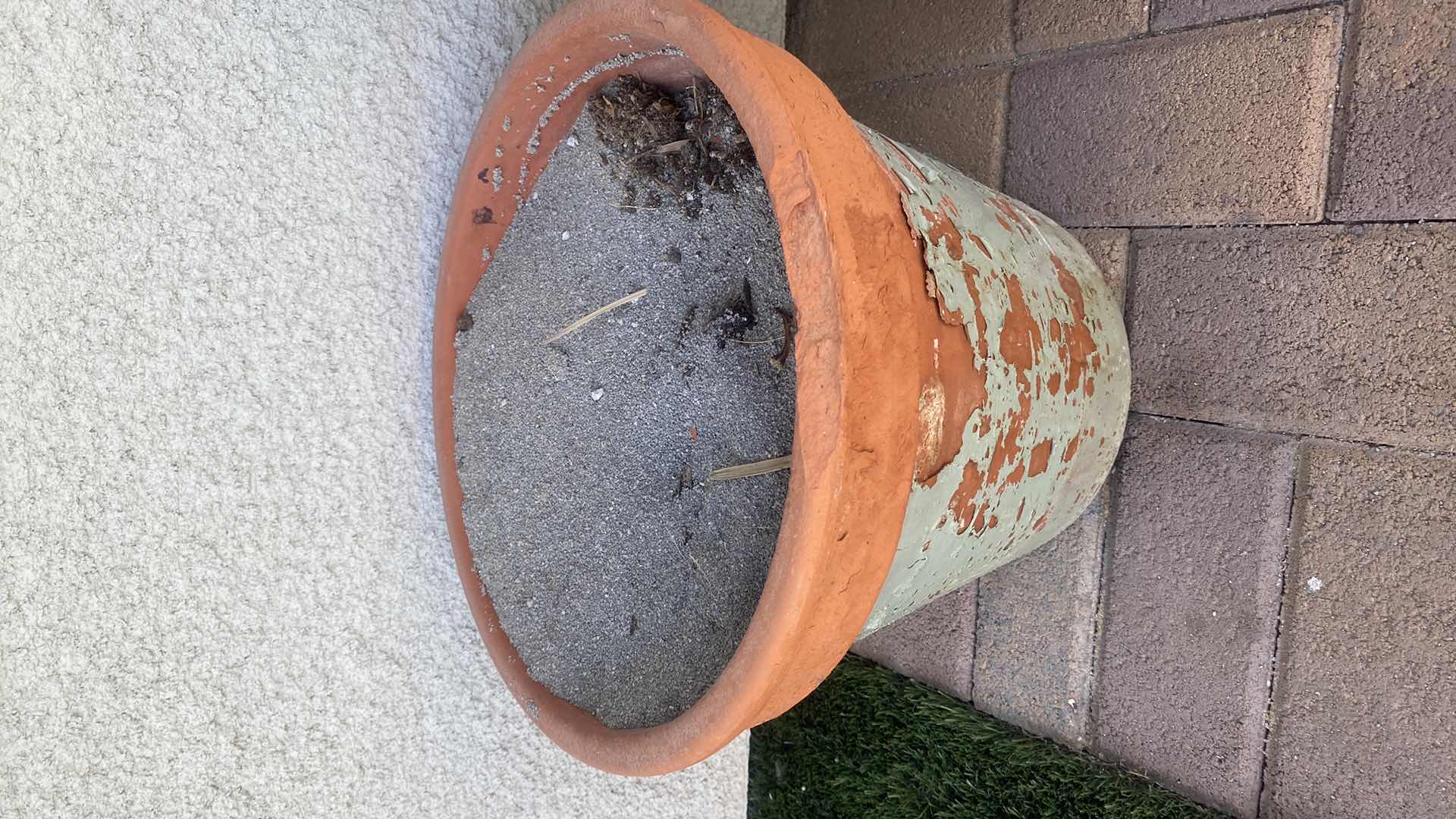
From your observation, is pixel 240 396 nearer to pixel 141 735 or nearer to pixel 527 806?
pixel 141 735

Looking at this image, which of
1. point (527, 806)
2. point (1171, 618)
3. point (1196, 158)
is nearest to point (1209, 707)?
point (1171, 618)

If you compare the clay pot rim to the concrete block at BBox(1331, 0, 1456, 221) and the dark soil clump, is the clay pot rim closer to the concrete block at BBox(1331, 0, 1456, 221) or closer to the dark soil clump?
the dark soil clump

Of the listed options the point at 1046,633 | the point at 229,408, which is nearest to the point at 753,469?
the point at 229,408

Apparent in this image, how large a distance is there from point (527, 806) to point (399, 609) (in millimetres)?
426

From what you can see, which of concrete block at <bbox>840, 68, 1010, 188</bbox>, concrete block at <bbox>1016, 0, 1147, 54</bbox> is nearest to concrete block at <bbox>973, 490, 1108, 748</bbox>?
concrete block at <bbox>840, 68, 1010, 188</bbox>

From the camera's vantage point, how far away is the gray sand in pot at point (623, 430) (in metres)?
0.84

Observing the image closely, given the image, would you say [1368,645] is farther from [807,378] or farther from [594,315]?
[594,315]

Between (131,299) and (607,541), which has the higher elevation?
(131,299)

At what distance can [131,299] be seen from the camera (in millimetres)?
985

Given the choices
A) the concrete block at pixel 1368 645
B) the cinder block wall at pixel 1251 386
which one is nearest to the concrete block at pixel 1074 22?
the cinder block wall at pixel 1251 386

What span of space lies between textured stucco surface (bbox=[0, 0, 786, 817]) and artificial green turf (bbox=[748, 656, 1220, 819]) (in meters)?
0.68

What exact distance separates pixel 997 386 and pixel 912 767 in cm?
96

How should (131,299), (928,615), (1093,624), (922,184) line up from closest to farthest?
(922,184)
(131,299)
(1093,624)
(928,615)

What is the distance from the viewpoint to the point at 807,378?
26.1 inches
